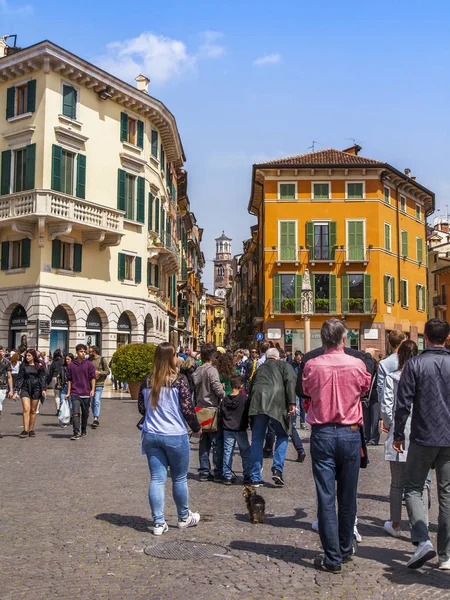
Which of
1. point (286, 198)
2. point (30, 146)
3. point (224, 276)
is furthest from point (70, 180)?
point (224, 276)

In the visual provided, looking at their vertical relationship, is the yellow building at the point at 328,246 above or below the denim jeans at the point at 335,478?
above

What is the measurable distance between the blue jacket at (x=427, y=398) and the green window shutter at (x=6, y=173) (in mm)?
27680

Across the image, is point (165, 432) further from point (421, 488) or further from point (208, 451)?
point (208, 451)

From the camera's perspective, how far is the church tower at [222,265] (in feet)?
550

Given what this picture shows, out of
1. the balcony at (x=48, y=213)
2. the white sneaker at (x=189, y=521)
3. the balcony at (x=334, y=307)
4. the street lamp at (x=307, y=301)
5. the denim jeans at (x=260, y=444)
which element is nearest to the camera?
the white sneaker at (x=189, y=521)

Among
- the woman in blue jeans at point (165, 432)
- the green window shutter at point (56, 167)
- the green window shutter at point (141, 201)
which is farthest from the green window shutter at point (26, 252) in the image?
the woman in blue jeans at point (165, 432)

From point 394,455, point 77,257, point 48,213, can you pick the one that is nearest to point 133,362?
point 48,213

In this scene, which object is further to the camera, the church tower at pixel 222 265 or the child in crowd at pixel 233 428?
the church tower at pixel 222 265

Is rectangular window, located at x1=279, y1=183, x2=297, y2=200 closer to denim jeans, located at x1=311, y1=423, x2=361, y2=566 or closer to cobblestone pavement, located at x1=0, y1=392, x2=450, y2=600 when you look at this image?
cobblestone pavement, located at x1=0, y1=392, x2=450, y2=600

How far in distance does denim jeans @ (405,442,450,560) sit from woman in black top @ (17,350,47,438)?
10.0 meters

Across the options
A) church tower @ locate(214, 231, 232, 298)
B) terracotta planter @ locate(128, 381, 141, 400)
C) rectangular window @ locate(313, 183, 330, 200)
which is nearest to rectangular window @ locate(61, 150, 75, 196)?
terracotta planter @ locate(128, 381, 141, 400)

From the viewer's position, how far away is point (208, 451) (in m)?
10.0

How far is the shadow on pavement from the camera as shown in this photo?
7004mm

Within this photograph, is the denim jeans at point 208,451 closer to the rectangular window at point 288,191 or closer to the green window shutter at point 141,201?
the green window shutter at point 141,201
